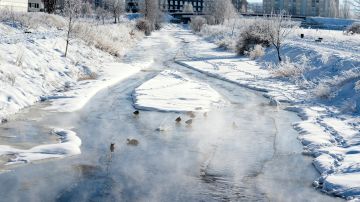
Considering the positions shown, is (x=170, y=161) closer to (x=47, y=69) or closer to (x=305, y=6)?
(x=47, y=69)

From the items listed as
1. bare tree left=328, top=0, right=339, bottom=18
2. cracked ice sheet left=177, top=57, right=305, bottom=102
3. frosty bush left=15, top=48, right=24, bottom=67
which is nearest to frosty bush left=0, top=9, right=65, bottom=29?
cracked ice sheet left=177, top=57, right=305, bottom=102

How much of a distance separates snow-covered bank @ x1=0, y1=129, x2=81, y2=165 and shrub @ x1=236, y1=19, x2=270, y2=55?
94.1 ft

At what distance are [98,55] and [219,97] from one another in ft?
46.1

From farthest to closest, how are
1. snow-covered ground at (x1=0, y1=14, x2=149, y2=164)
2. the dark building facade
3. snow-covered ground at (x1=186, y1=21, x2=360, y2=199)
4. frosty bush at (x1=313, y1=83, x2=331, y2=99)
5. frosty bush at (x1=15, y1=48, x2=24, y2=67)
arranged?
1. the dark building facade
2. frosty bush at (x1=15, y1=48, x2=24, y2=67)
3. frosty bush at (x1=313, y1=83, x2=331, y2=99)
4. snow-covered ground at (x1=0, y1=14, x2=149, y2=164)
5. snow-covered ground at (x1=186, y1=21, x2=360, y2=199)

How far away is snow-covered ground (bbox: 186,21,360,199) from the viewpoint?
10656 millimetres

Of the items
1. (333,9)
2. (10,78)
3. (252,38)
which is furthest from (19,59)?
(333,9)

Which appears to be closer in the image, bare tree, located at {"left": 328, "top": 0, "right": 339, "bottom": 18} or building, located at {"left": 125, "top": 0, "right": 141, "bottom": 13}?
bare tree, located at {"left": 328, "top": 0, "right": 339, "bottom": 18}

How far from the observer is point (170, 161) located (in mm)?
11000

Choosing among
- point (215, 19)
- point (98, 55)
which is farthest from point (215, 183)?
point (215, 19)

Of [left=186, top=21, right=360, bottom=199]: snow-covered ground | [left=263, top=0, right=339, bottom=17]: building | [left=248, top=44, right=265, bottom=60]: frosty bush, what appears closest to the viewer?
[left=186, top=21, right=360, bottom=199]: snow-covered ground

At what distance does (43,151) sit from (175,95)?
30.2 feet

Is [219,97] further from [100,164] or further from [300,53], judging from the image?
[300,53]

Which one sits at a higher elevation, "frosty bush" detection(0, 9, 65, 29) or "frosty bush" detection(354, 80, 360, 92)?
"frosty bush" detection(0, 9, 65, 29)

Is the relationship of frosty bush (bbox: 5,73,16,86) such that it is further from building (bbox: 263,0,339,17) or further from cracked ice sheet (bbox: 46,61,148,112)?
building (bbox: 263,0,339,17)
